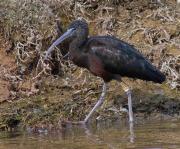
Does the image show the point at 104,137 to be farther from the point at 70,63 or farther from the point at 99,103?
the point at 70,63

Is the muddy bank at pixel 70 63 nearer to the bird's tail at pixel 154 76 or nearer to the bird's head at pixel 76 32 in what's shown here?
the bird's tail at pixel 154 76

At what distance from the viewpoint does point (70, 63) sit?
13133 millimetres

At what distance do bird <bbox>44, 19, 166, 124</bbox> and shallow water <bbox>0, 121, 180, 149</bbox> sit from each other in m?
0.48

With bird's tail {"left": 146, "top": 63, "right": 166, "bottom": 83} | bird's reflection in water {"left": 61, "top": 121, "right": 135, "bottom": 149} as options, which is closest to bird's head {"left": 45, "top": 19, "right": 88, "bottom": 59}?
bird's tail {"left": 146, "top": 63, "right": 166, "bottom": 83}

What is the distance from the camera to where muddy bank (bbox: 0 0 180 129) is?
11.7 m

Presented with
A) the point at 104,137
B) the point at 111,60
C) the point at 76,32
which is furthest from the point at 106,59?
the point at 104,137

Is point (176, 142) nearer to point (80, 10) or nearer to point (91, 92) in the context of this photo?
point (91, 92)

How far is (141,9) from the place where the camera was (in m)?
14.4

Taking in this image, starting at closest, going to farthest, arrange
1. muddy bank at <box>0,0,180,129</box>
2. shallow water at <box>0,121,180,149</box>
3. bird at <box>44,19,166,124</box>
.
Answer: shallow water at <box>0,121,180,149</box>, bird at <box>44,19,166,124</box>, muddy bank at <box>0,0,180,129</box>

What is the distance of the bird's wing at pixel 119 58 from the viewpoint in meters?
11.4

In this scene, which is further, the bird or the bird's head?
the bird's head

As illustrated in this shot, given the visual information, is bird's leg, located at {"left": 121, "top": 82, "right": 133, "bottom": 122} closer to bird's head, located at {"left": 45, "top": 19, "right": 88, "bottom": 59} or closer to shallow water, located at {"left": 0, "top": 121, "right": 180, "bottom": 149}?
shallow water, located at {"left": 0, "top": 121, "right": 180, "bottom": 149}

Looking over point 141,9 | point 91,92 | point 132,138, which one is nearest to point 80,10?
point 141,9

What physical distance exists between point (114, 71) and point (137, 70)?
35 cm
